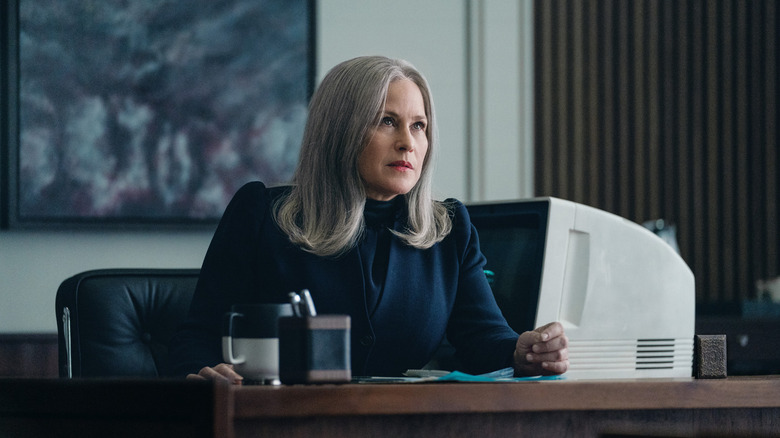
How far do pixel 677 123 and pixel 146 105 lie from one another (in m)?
2.05

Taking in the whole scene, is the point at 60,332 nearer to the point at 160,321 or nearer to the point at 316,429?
the point at 160,321

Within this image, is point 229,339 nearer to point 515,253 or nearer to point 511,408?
point 511,408

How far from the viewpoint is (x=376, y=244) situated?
1.85 meters

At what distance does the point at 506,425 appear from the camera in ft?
3.92

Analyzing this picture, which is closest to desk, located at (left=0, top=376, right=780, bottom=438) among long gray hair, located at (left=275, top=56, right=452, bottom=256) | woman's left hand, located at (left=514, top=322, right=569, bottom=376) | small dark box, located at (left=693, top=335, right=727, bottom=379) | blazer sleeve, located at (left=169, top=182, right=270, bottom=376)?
small dark box, located at (left=693, top=335, right=727, bottom=379)

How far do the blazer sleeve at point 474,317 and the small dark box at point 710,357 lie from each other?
0.34 metres

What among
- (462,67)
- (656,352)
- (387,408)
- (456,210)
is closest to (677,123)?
(462,67)

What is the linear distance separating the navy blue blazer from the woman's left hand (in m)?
0.10

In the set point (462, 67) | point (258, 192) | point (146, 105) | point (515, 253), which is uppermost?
point (462, 67)

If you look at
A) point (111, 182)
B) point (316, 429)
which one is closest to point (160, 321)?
point (316, 429)

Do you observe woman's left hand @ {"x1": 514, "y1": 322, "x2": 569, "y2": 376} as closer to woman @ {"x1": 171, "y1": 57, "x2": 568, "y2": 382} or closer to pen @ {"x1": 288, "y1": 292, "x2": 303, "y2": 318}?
woman @ {"x1": 171, "y1": 57, "x2": 568, "y2": 382}

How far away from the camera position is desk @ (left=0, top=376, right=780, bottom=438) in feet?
3.34

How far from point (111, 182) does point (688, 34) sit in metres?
2.29

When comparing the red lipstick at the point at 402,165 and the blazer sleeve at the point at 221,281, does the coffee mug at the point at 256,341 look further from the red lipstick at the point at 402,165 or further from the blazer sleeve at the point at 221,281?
the red lipstick at the point at 402,165
